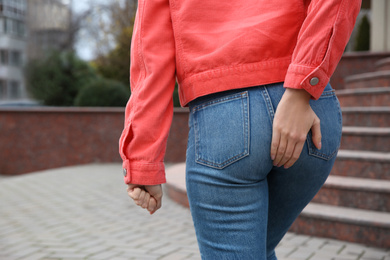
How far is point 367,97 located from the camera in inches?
246

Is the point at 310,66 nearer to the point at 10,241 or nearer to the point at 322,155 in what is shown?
the point at 322,155

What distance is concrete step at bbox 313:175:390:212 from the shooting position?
400 centimetres

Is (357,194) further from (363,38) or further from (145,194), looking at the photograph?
(363,38)

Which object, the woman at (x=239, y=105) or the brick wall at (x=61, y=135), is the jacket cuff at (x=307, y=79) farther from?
the brick wall at (x=61, y=135)

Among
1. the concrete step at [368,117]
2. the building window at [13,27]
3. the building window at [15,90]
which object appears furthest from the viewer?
the building window at [13,27]

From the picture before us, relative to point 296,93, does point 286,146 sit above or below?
below

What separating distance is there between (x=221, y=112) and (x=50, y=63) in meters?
16.6

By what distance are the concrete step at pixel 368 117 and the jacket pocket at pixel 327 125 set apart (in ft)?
14.5

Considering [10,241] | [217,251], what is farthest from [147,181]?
[10,241]

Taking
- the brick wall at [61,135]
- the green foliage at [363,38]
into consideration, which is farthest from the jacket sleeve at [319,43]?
the green foliage at [363,38]

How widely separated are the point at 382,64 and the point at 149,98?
767 centimetres

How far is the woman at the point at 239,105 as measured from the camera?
46.9 inches

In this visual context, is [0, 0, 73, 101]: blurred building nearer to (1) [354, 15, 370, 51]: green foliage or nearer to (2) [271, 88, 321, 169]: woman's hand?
(1) [354, 15, 370, 51]: green foliage

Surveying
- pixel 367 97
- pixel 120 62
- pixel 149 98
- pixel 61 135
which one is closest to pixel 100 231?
pixel 149 98
